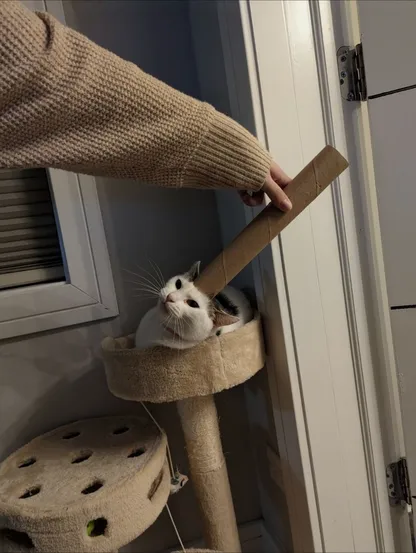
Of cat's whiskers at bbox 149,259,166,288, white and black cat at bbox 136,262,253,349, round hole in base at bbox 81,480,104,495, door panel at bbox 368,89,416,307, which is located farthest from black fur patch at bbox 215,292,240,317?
round hole in base at bbox 81,480,104,495

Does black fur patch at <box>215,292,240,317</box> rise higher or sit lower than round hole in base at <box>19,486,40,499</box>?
higher

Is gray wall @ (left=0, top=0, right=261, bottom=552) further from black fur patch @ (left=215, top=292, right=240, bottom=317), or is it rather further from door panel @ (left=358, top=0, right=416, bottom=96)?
door panel @ (left=358, top=0, right=416, bottom=96)

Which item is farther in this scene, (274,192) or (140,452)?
(140,452)

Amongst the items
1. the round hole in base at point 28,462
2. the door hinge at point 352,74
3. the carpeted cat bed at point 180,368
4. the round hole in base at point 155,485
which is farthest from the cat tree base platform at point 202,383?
the door hinge at point 352,74

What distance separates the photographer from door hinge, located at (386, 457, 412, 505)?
3.89 ft

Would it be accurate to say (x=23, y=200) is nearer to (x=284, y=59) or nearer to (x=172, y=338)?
(x=172, y=338)

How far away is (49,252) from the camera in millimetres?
1291

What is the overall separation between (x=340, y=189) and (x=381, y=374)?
431mm

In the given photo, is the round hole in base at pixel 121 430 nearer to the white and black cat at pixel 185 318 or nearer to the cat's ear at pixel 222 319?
the white and black cat at pixel 185 318

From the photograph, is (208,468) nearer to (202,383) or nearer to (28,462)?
(202,383)

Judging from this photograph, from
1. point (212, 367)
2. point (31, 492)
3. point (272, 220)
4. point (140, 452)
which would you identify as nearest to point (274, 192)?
point (272, 220)

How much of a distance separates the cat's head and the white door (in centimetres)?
37

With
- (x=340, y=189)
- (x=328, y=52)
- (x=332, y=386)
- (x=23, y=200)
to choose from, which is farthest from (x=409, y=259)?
(x=23, y=200)

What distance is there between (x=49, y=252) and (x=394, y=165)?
0.83 metres
